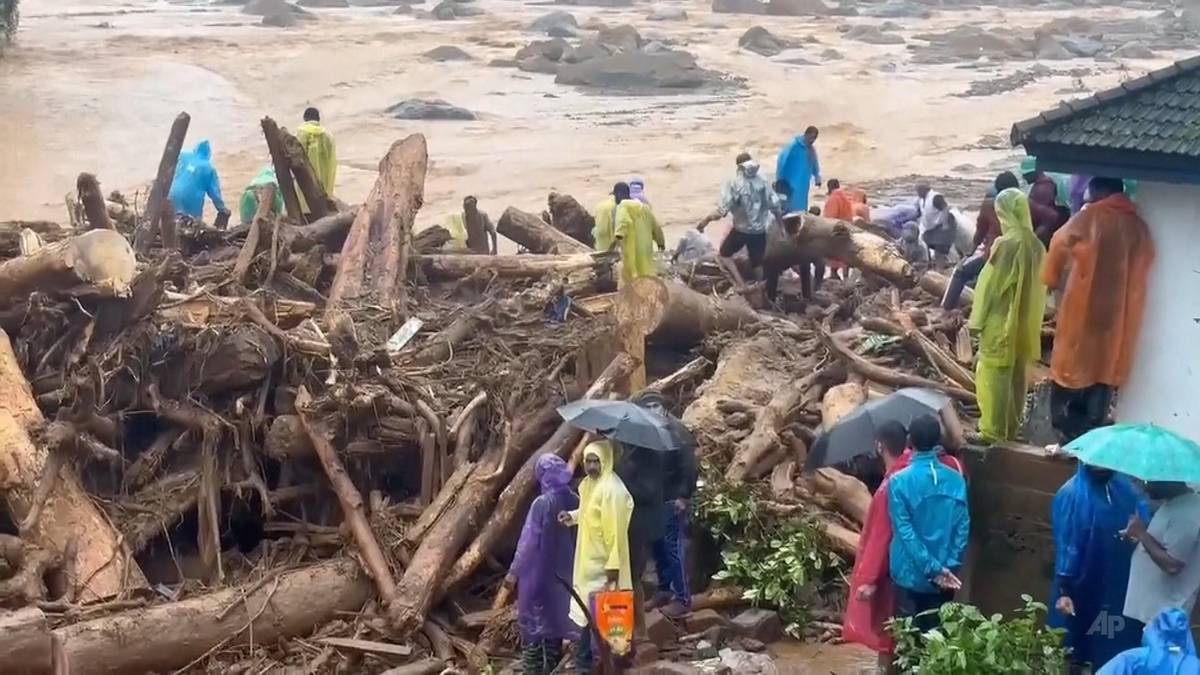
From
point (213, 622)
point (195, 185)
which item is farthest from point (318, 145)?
point (213, 622)

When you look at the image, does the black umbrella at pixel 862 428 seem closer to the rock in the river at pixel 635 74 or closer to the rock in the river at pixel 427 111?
the rock in the river at pixel 427 111

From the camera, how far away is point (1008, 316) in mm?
9109

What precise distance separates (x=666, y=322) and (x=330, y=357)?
333 cm

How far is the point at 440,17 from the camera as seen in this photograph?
2299 inches

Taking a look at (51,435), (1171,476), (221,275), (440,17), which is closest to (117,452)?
(51,435)

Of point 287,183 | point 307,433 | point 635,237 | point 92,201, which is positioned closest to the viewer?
point 307,433

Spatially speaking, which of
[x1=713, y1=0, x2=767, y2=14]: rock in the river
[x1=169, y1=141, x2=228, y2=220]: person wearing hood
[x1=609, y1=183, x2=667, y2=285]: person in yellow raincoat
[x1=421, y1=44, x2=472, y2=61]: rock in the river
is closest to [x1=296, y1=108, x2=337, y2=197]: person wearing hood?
[x1=169, y1=141, x2=228, y2=220]: person wearing hood

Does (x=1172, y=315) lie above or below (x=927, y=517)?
above

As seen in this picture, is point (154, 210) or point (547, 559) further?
point (154, 210)

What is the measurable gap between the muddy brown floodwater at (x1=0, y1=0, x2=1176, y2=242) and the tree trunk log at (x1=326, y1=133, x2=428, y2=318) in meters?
10.8

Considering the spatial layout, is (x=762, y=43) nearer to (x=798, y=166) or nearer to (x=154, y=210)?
(x=798, y=166)

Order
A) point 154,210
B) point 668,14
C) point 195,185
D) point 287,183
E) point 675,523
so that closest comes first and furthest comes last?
1. point 675,523
2. point 154,210
3. point 287,183
4. point 195,185
5. point 668,14

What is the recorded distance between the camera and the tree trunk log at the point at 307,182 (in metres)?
14.0

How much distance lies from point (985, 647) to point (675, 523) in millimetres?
2197
